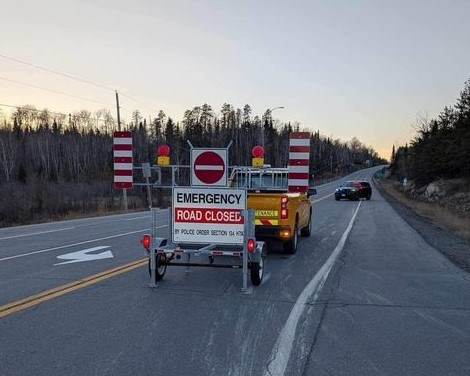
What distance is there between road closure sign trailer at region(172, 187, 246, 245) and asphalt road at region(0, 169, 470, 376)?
2.55 feet

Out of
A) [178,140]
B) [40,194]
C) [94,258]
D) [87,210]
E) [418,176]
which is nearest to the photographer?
[94,258]

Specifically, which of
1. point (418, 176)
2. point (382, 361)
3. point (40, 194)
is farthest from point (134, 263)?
point (418, 176)

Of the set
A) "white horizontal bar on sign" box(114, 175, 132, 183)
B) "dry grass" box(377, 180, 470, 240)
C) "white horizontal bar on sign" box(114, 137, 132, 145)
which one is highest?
"white horizontal bar on sign" box(114, 137, 132, 145)

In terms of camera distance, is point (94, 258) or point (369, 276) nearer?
point (369, 276)

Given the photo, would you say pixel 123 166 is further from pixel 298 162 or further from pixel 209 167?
pixel 209 167

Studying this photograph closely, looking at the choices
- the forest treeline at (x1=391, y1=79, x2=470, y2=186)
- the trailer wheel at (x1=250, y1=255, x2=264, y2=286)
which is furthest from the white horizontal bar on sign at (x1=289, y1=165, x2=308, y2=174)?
the forest treeline at (x1=391, y1=79, x2=470, y2=186)

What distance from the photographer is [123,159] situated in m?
13.7

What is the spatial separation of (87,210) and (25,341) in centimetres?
2947

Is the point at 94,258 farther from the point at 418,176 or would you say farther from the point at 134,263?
the point at 418,176

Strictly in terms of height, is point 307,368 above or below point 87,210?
above

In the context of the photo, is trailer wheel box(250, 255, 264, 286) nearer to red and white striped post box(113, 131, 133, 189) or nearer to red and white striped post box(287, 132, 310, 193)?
red and white striped post box(287, 132, 310, 193)

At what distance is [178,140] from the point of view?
115 meters

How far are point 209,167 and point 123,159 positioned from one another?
19.2ft

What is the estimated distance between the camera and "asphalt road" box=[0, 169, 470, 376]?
475 cm
